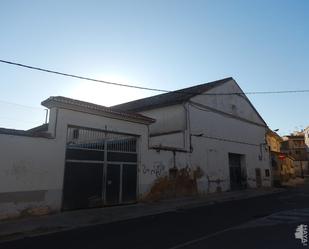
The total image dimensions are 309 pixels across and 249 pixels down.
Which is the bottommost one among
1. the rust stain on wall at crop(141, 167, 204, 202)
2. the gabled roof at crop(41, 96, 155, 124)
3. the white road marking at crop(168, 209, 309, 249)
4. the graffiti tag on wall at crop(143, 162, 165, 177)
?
the white road marking at crop(168, 209, 309, 249)

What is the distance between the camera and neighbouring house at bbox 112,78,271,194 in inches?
753

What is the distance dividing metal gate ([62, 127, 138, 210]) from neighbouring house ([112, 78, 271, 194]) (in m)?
1.57

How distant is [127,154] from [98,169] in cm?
202

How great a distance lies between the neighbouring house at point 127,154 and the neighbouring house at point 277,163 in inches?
224

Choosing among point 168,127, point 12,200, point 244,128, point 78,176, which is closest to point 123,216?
point 78,176

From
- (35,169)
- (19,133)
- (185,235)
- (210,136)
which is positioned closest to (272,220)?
(185,235)

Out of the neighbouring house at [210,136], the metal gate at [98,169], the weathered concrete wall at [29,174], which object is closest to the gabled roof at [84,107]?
the metal gate at [98,169]

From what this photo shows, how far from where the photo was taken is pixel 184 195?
18.0 m

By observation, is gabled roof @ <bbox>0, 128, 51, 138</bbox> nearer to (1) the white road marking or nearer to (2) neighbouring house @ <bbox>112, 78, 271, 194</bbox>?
(2) neighbouring house @ <bbox>112, 78, 271, 194</bbox>

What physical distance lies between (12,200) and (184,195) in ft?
33.6

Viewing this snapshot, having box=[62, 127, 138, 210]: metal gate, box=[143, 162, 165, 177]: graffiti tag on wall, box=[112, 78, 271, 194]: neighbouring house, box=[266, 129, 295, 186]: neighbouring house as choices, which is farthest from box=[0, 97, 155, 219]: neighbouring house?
box=[266, 129, 295, 186]: neighbouring house

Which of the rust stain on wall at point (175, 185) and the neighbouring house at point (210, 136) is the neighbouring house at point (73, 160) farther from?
the neighbouring house at point (210, 136)

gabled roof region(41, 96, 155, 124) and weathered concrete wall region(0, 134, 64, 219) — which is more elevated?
gabled roof region(41, 96, 155, 124)

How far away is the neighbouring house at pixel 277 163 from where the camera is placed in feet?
102
